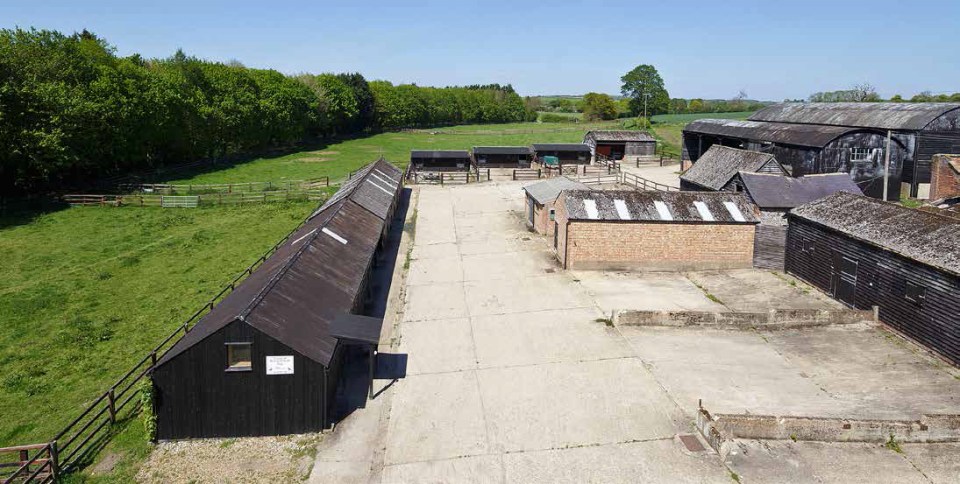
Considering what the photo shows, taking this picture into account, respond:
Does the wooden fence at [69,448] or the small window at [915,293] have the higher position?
the small window at [915,293]

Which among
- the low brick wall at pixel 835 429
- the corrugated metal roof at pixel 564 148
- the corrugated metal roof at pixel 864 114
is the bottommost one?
Answer: the low brick wall at pixel 835 429

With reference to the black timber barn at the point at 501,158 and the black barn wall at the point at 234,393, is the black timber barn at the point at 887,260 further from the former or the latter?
the black timber barn at the point at 501,158

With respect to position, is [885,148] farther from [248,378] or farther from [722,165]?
[248,378]

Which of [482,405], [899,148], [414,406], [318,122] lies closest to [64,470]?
[414,406]

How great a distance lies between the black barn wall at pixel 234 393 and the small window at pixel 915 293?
18.2 meters

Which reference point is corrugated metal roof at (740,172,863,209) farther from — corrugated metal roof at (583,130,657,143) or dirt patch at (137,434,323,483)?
corrugated metal roof at (583,130,657,143)

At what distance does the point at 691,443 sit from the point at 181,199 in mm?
40486

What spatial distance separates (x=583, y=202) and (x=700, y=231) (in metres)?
5.39

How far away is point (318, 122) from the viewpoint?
8812 centimetres

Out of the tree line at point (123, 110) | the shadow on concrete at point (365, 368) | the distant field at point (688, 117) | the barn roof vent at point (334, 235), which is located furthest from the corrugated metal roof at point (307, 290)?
Result: the distant field at point (688, 117)

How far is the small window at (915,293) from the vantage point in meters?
19.3

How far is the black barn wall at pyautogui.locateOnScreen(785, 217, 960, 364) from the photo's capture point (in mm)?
18297

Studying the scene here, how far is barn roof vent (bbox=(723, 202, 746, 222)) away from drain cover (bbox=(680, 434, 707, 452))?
52.8 feet

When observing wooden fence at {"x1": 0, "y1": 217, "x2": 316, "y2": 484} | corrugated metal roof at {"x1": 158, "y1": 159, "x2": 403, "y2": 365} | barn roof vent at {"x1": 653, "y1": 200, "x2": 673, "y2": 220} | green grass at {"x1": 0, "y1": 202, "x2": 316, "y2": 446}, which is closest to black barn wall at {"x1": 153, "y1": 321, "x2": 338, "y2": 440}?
corrugated metal roof at {"x1": 158, "y1": 159, "x2": 403, "y2": 365}
